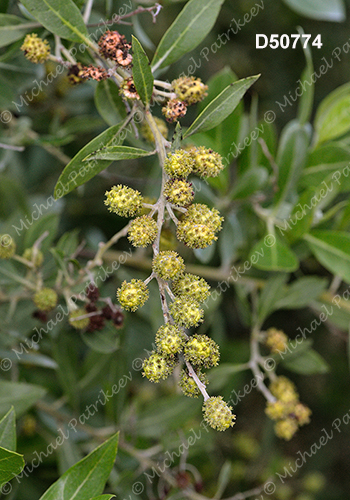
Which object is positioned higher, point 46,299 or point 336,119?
point 336,119

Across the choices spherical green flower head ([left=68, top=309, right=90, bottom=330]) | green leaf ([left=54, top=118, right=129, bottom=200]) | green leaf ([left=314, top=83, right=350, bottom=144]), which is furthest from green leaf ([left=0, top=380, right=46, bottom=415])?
green leaf ([left=314, top=83, right=350, bottom=144])

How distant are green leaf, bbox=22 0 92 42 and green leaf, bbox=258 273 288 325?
52.1 inches

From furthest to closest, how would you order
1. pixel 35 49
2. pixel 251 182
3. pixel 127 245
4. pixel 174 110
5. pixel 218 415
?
pixel 127 245, pixel 251 182, pixel 35 49, pixel 174 110, pixel 218 415

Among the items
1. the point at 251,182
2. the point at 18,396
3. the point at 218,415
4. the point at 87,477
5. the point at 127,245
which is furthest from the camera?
the point at 127,245

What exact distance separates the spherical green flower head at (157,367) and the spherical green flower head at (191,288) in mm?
150

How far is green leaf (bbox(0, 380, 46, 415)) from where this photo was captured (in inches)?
75.4

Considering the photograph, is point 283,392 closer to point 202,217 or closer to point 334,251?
point 334,251

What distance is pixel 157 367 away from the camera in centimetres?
111

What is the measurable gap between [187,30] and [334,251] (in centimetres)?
109

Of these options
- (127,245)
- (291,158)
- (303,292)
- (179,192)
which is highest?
(179,192)

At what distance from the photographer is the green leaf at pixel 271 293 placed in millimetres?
2287

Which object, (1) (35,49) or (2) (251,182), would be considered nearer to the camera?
(1) (35,49)

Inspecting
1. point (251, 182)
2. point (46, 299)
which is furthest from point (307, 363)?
point (46, 299)

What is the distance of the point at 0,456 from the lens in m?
1.26
